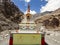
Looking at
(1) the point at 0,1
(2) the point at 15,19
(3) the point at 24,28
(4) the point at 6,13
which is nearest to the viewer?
(3) the point at 24,28

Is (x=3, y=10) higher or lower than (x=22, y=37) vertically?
higher

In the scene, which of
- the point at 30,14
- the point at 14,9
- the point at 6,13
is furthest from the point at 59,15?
the point at 30,14

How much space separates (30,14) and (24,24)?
103 centimetres

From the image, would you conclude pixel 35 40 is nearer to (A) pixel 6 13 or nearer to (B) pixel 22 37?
(B) pixel 22 37

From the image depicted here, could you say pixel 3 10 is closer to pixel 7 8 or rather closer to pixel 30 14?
pixel 7 8

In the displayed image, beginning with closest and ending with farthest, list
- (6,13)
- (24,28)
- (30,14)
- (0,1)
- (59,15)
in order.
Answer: (24,28), (30,14), (0,1), (6,13), (59,15)

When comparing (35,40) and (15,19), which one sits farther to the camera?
(15,19)

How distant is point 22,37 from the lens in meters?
7.18

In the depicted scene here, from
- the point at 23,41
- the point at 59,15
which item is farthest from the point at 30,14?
the point at 59,15

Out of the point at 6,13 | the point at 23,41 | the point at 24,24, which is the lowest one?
the point at 23,41

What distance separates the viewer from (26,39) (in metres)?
7.20

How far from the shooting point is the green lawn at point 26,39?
7.12 m

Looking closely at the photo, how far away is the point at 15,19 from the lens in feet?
182

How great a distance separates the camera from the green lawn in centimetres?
712
